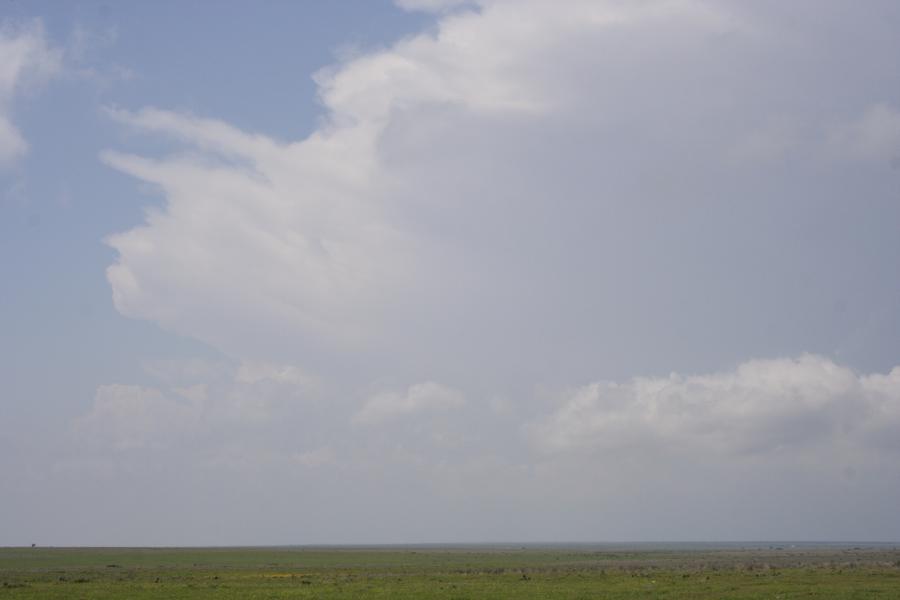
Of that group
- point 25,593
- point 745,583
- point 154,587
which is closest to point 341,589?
point 154,587

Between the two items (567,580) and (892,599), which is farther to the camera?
(567,580)

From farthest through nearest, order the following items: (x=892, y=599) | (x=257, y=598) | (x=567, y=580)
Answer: (x=567, y=580) < (x=257, y=598) < (x=892, y=599)

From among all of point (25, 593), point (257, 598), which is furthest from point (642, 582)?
point (25, 593)

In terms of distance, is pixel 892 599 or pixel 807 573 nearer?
pixel 892 599

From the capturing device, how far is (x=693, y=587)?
48.4 meters

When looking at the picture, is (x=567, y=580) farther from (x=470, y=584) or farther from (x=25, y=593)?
(x=25, y=593)

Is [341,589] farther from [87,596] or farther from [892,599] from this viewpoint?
[892,599]

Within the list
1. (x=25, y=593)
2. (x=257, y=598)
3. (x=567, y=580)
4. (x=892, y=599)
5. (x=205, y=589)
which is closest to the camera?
(x=892, y=599)

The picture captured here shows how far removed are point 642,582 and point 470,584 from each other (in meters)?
11.4

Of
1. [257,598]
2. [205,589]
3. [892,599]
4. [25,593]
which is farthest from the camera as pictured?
[205,589]

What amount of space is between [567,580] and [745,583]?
487 inches

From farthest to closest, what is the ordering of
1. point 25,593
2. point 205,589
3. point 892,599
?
point 205,589 < point 25,593 < point 892,599

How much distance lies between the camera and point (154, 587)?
55.3m

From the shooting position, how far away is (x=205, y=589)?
53.1 meters
